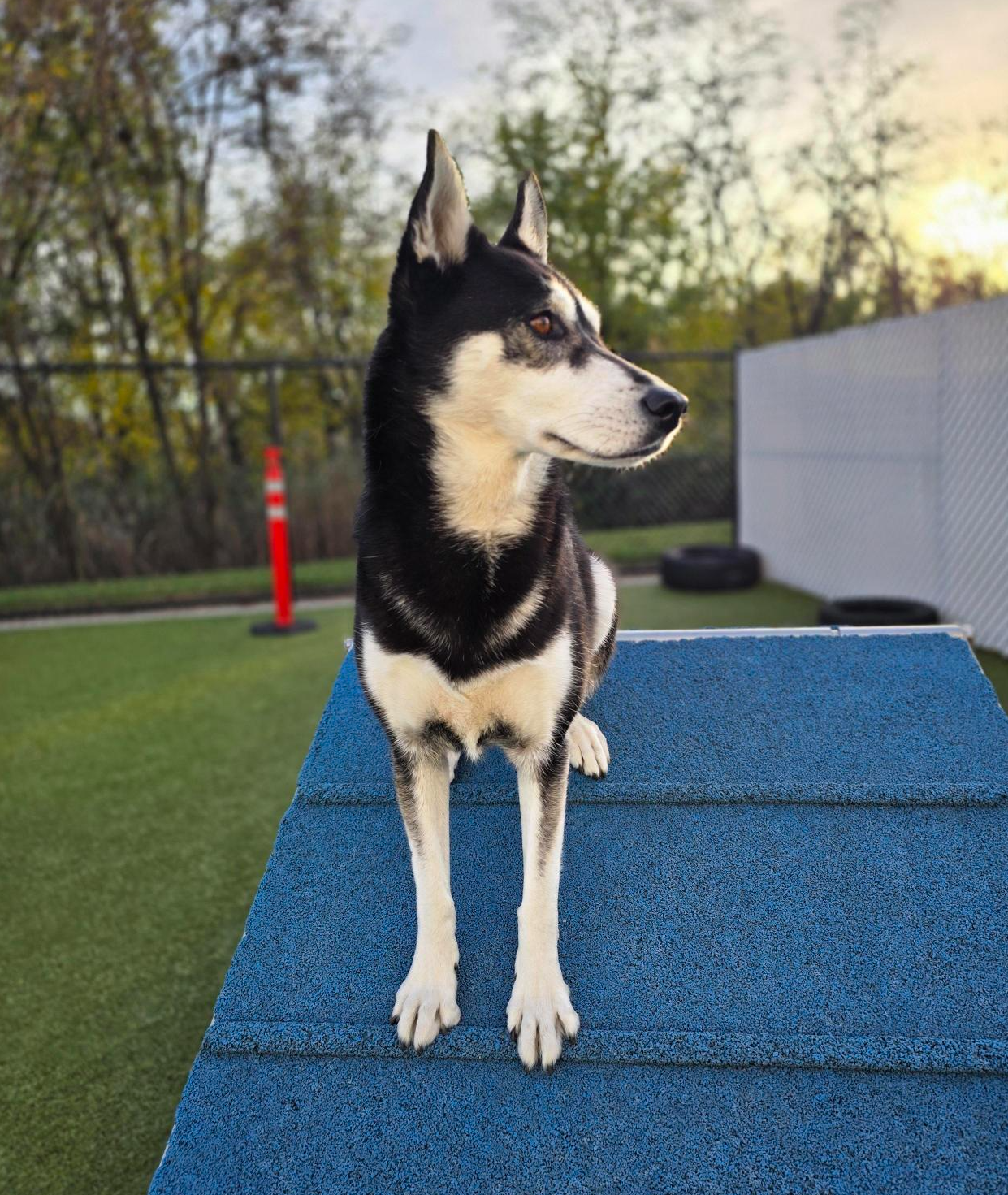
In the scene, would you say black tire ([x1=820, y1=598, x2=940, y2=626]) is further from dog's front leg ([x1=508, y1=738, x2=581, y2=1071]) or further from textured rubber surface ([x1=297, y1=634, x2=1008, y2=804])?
dog's front leg ([x1=508, y1=738, x2=581, y2=1071])

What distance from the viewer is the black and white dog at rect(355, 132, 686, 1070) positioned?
1.80 metres

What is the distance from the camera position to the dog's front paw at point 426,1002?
1.87 m

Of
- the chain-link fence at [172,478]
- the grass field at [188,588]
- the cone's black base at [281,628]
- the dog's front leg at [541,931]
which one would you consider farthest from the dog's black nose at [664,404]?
the chain-link fence at [172,478]

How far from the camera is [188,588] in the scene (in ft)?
31.8

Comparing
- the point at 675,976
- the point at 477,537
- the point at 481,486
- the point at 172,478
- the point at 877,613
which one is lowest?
the point at 877,613

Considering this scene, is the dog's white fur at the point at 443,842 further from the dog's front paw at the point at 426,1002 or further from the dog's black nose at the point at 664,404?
the dog's black nose at the point at 664,404

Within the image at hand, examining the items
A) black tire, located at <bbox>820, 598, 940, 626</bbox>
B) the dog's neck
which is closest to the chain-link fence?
black tire, located at <bbox>820, 598, 940, 626</bbox>

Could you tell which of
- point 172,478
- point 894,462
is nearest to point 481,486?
point 894,462

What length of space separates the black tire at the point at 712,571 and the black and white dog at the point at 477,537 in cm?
648

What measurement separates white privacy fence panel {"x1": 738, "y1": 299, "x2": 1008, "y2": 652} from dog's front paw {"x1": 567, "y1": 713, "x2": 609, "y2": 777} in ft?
13.0

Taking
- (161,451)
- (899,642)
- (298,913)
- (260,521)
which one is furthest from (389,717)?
(161,451)

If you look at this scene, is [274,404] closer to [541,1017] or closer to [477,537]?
[477,537]

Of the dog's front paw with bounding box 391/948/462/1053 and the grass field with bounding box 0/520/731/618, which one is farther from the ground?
the dog's front paw with bounding box 391/948/462/1053

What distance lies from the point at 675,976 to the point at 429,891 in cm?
57
